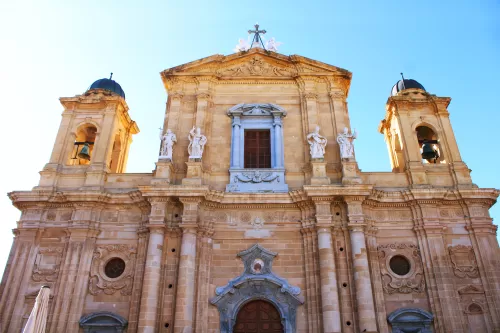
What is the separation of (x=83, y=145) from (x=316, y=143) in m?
9.48

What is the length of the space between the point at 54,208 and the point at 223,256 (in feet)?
20.6

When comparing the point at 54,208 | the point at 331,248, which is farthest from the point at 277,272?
the point at 54,208

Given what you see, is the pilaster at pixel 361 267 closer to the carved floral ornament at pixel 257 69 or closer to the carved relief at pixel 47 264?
the carved floral ornament at pixel 257 69

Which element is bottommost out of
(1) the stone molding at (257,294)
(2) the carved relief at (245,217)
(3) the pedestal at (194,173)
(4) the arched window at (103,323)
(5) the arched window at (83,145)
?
(4) the arched window at (103,323)

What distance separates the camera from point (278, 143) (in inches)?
645

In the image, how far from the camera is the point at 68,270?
1390 cm


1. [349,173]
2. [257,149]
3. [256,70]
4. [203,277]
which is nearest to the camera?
[203,277]

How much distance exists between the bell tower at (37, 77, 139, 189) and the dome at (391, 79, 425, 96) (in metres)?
11.8

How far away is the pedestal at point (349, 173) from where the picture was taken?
14.7 m

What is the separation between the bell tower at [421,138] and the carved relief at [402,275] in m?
2.52

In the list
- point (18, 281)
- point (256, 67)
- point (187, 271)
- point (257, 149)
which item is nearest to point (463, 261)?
point (257, 149)

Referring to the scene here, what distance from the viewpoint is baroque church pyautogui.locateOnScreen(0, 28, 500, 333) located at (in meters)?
13.1

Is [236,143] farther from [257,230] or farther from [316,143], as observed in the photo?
[257,230]

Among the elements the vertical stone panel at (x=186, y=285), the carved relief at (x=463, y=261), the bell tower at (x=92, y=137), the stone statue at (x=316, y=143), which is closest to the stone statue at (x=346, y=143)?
the stone statue at (x=316, y=143)
